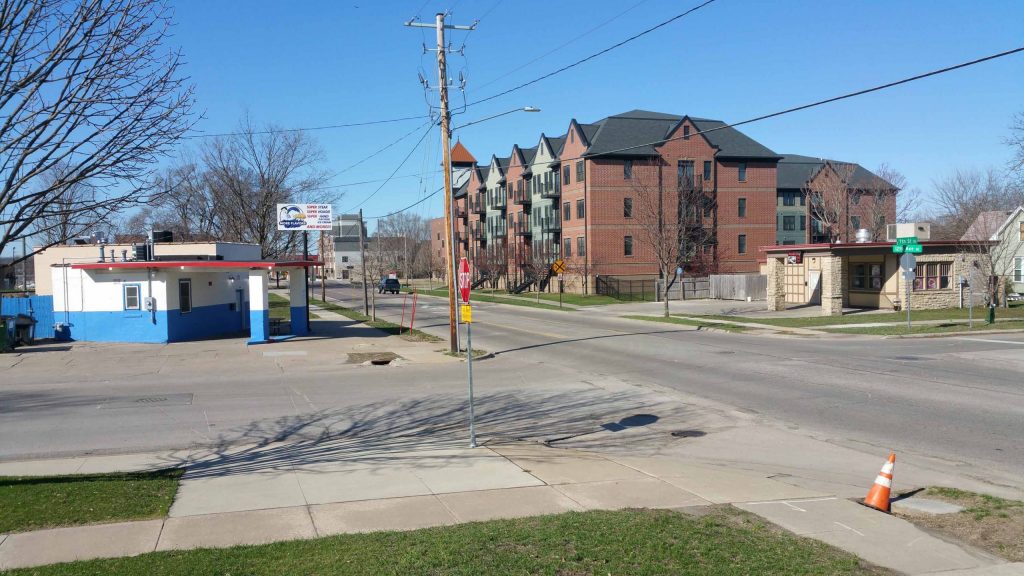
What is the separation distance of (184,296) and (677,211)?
34.3m

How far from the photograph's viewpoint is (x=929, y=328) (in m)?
28.2

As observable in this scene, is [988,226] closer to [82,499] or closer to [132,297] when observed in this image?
[132,297]

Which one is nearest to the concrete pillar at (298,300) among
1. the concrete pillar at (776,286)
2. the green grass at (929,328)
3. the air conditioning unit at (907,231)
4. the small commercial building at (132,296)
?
the small commercial building at (132,296)

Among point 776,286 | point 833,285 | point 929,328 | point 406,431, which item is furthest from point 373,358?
point 776,286

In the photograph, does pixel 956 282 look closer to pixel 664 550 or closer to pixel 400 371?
pixel 400 371

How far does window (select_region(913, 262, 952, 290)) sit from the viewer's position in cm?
3656

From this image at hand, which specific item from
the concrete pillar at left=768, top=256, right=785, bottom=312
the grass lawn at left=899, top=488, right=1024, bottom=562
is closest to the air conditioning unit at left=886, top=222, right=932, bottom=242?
the concrete pillar at left=768, top=256, right=785, bottom=312

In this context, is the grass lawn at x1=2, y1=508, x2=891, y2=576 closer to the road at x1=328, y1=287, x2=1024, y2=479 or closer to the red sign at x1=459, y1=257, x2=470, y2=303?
the road at x1=328, y1=287, x2=1024, y2=479

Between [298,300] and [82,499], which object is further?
[298,300]

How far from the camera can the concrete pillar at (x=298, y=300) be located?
2905 centimetres

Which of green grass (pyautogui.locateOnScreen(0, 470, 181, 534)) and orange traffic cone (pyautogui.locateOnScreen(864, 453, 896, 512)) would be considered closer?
green grass (pyautogui.locateOnScreen(0, 470, 181, 534))

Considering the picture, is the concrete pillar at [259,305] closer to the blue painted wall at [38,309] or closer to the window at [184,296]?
the window at [184,296]

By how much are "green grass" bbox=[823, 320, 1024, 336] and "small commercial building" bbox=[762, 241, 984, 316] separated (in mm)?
5618

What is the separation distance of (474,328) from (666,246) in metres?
13.6
